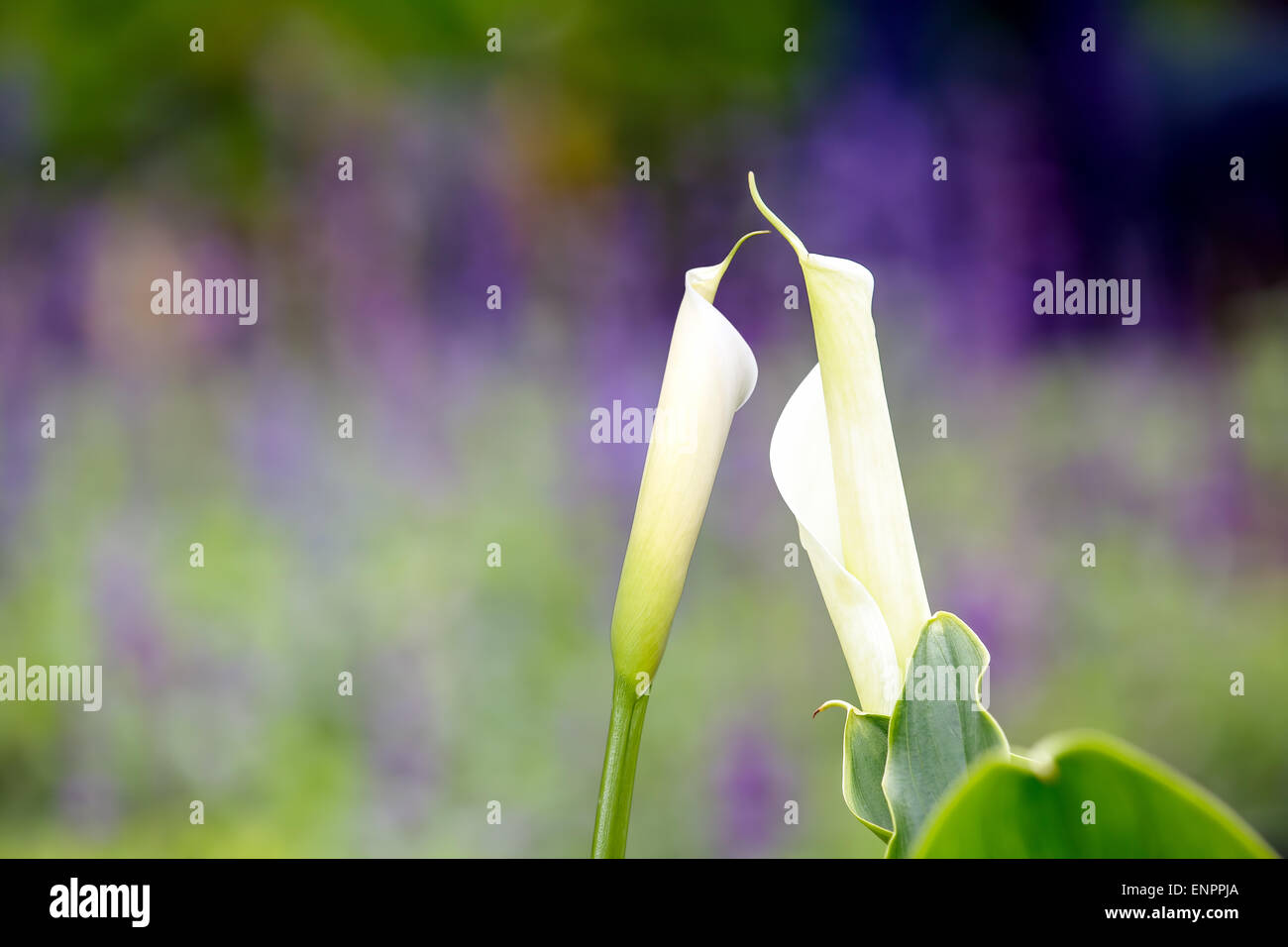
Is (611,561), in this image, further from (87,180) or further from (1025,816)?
(1025,816)

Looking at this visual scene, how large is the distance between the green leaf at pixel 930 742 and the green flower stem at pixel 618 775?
0.05 metres

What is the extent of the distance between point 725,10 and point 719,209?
175mm

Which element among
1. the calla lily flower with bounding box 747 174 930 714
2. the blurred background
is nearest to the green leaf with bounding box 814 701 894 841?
the calla lily flower with bounding box 747 174 930 714

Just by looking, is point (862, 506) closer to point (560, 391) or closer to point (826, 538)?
point (826, 538)

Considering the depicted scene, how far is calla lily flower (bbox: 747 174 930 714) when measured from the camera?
207 mm

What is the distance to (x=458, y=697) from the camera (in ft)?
2.61

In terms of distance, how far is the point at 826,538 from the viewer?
0.23 metres

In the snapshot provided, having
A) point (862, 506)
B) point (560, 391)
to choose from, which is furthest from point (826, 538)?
point (560, 391)

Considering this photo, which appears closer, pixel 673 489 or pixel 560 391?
pixel 673 489

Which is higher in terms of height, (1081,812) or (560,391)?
(560,391)

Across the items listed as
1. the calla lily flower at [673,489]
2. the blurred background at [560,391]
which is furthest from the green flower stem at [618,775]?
the blurred background at [560,391]

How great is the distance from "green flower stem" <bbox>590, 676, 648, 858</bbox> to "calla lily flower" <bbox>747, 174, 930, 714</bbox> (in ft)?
0.16

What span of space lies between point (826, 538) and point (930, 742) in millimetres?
63

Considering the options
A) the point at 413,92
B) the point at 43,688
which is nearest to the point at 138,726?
the point at 43,688
